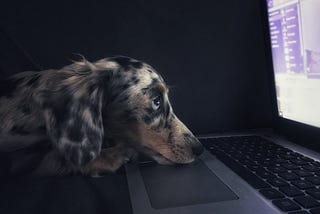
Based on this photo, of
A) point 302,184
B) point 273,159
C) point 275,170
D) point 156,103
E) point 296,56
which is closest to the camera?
point 302,184

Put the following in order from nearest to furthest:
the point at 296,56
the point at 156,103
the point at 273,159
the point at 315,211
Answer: the point at 315,211
the point at 273,159
the point at 296,56
the point at 156,103

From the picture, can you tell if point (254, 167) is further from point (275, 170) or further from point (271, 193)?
point (271, 193)

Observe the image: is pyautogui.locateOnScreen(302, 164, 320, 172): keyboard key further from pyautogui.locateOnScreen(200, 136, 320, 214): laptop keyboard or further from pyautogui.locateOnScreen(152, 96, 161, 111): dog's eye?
pyautogui.locateOnScreen(152, 96, 161, 111): dog's eye

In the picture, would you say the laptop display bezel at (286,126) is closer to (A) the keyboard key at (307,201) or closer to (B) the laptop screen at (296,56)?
(B) the laptop screen at (296,56)

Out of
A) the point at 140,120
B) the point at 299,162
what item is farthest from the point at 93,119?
the point at 299,162

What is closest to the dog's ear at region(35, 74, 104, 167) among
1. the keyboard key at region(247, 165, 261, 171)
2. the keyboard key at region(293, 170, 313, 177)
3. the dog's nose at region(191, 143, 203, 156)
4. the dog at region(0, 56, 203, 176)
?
the dog at region(0, 56, 203, 176)

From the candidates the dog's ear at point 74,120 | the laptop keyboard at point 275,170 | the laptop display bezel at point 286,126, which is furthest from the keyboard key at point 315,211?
the dog's ear at point 74,120

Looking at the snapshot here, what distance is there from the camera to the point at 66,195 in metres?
0.85

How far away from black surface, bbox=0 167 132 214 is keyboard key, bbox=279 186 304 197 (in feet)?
0.98

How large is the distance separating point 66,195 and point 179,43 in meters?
0.80

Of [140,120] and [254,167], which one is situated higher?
[140,120]

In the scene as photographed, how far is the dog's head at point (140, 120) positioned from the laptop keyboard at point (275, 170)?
0.11 meters

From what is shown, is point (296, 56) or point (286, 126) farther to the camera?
point (286, 126)

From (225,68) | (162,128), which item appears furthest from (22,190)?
(225,68)
